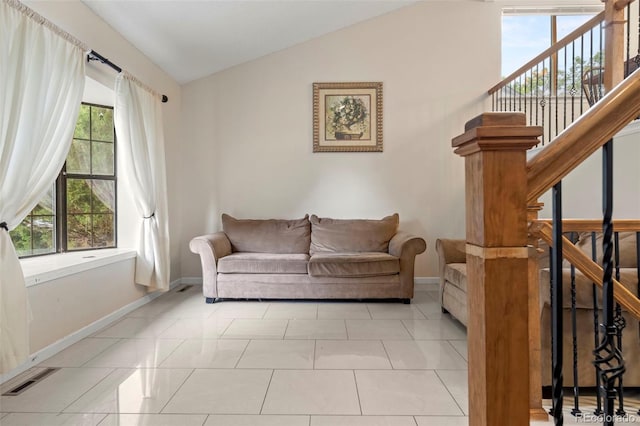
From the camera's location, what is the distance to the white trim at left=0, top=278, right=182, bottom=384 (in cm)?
227

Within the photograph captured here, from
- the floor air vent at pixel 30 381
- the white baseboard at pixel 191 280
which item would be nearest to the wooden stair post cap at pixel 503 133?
the floor air vent at pixel 30 381

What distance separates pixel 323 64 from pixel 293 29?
61cm

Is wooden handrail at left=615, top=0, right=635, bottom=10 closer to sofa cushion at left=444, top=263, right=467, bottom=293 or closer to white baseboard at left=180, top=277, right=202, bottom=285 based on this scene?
sofa cushion at left=444, top=263, right=467, bottom=293

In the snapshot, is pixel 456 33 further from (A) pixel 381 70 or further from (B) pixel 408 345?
(B) pixel 408 345

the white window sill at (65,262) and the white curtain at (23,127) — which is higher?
the white curtain at (23,127)

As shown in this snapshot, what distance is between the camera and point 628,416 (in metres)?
1.77

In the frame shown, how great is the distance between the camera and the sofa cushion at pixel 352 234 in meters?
4.35

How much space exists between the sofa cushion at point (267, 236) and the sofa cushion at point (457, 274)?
5.57ft

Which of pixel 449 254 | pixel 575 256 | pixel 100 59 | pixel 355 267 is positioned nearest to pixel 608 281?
pixel 575 256

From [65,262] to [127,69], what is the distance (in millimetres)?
1907

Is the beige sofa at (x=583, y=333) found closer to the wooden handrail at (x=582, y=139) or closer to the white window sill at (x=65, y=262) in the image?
the wooden handrail at (x=582, y=139)

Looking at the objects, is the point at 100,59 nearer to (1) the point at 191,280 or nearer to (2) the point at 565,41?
(1) the point at 191,280

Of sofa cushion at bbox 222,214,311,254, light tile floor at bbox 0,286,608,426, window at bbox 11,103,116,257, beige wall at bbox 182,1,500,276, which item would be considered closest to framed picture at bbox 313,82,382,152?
beige wall at bbox 182,1,500,276

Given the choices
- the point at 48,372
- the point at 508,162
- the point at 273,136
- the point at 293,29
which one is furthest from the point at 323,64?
the point at 508,162
